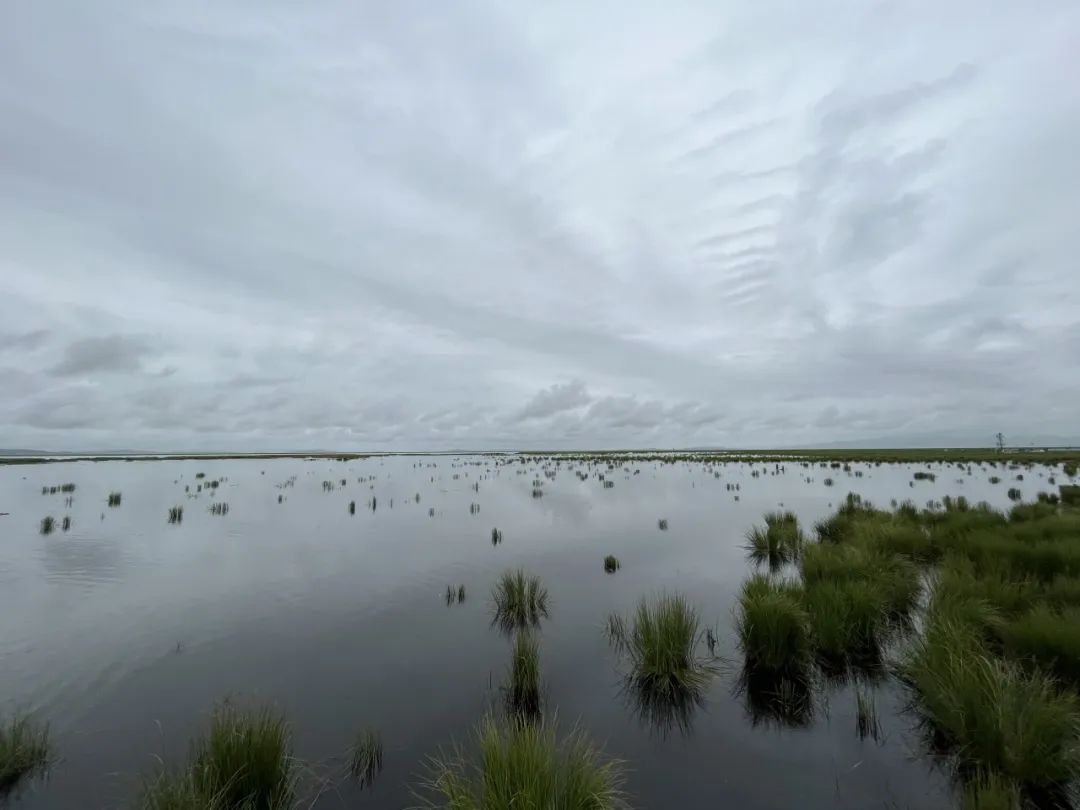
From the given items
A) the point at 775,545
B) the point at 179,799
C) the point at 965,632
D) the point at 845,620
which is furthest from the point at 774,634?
the point at 775,545

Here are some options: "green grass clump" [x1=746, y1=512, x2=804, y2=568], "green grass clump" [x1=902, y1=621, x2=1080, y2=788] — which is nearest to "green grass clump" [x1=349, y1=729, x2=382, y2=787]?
"green grass clump" [x1=902, y1=621, x2=1080, y2=788]

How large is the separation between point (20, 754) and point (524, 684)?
626cm

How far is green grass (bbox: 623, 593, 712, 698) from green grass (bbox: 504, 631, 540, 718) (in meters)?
1.76

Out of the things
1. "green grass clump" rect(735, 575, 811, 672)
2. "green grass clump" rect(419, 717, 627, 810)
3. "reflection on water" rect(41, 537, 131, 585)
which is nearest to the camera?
"green grass clump" rect(419, 717, 627, 810)

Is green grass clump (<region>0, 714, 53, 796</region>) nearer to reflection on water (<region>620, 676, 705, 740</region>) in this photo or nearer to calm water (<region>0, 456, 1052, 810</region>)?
calm water (<region>0, 456, 1052, 810</region>)

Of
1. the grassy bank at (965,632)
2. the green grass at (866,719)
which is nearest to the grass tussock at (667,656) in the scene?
the grassy bank at (965,632)

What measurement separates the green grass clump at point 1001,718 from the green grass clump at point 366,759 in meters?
6.72

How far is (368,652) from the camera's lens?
9367mm

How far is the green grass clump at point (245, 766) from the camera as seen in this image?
4.77 meters

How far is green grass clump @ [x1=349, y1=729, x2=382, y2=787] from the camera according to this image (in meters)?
5.88

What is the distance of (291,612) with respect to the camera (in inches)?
454

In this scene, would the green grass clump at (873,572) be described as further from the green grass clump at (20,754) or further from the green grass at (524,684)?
the green grass clump at (20,754)

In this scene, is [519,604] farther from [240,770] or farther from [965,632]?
[965,632]

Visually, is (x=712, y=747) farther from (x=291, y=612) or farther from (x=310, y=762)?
(x=291, y=612)
